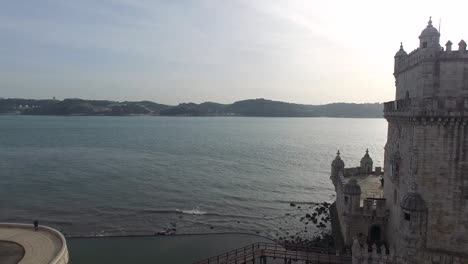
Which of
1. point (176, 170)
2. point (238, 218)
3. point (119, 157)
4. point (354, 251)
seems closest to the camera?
point (354, 251)

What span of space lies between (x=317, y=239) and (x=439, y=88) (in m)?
24.0

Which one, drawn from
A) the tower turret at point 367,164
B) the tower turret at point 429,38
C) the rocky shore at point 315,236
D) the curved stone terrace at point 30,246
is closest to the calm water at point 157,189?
the rocky shore at point 315,236

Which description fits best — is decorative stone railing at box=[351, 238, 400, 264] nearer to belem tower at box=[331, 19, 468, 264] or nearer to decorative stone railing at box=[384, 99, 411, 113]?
belem tower at box=[331, 19, 468, 264]

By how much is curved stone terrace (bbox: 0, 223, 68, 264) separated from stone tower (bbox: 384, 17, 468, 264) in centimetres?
2280

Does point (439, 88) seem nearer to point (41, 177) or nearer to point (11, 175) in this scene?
point (41, 177)

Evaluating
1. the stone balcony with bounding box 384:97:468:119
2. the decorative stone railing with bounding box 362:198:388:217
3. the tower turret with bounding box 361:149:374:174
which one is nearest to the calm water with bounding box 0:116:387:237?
the tower turret with bounding box 361:149:374:174

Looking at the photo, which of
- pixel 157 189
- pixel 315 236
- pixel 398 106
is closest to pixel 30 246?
pixel 398 106

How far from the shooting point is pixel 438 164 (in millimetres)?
22719

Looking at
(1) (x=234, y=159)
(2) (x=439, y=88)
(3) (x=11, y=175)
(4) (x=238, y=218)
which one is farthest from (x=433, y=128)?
(1) (x=234, y=159)

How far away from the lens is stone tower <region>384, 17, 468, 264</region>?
22359mm

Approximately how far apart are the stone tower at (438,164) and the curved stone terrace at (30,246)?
22797 mm

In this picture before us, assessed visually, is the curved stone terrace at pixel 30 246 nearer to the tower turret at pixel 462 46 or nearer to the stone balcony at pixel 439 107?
the stone balcony at pixel 439 107

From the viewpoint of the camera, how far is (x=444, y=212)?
22.8 m

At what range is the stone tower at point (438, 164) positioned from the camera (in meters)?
22.4
